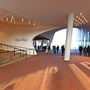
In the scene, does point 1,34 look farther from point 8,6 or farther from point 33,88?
point 33,88

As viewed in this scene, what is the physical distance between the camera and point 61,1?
384 inches

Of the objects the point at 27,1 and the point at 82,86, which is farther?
the point at 27,1

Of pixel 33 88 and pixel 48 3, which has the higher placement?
pixel 48 3

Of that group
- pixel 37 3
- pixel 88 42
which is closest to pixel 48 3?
pixel 37 3

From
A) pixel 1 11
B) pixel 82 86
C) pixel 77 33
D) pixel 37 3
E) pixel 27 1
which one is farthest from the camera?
pixel 77 33

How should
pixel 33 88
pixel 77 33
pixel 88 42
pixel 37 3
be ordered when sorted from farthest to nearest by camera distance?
pixel 77 33
pixel 88 42
pixel 37 3
pixel 33 88

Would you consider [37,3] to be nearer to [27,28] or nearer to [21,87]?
[21,87]

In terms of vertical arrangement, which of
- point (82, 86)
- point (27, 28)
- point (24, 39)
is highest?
point (27, 28)

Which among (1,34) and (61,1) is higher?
(61,1)

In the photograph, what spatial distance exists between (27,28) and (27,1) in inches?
448

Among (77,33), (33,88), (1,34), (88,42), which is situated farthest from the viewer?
(77,33)

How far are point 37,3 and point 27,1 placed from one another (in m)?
0.87

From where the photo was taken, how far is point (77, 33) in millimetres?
40906

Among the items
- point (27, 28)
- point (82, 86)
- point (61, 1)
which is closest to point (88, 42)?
point (27, 28)
